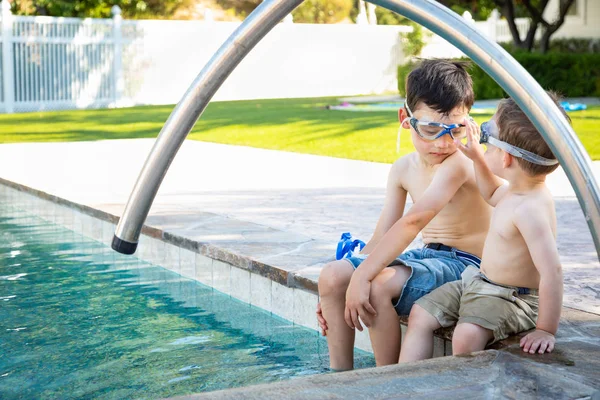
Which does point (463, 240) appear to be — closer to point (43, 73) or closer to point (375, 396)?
point (375, 396)

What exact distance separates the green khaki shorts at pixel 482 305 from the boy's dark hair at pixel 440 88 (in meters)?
0.58

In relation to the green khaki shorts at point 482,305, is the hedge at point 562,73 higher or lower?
higher

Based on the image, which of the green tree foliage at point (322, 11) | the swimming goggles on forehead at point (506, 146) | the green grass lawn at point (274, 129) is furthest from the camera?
the green tree foliage at point (322, 11)

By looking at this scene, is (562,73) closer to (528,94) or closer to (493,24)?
(493,24)

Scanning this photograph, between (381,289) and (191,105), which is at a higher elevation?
(191,105)

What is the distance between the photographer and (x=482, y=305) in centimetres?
275

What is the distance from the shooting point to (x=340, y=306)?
118 inches

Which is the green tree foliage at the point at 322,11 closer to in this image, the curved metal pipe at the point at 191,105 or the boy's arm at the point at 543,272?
the boy's arm at the point at 543,272

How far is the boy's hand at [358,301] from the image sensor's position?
112 inches

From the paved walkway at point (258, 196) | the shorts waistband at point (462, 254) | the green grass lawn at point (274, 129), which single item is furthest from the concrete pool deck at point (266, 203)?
the green grass lawn at point (274, 129)

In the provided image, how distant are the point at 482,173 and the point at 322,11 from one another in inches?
1607

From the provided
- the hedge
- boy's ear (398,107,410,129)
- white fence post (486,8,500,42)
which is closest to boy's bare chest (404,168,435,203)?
boy's ear (398,107,410,129)

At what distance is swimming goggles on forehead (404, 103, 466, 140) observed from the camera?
2.99 m

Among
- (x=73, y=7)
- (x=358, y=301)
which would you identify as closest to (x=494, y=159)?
(x=358, y=301)
